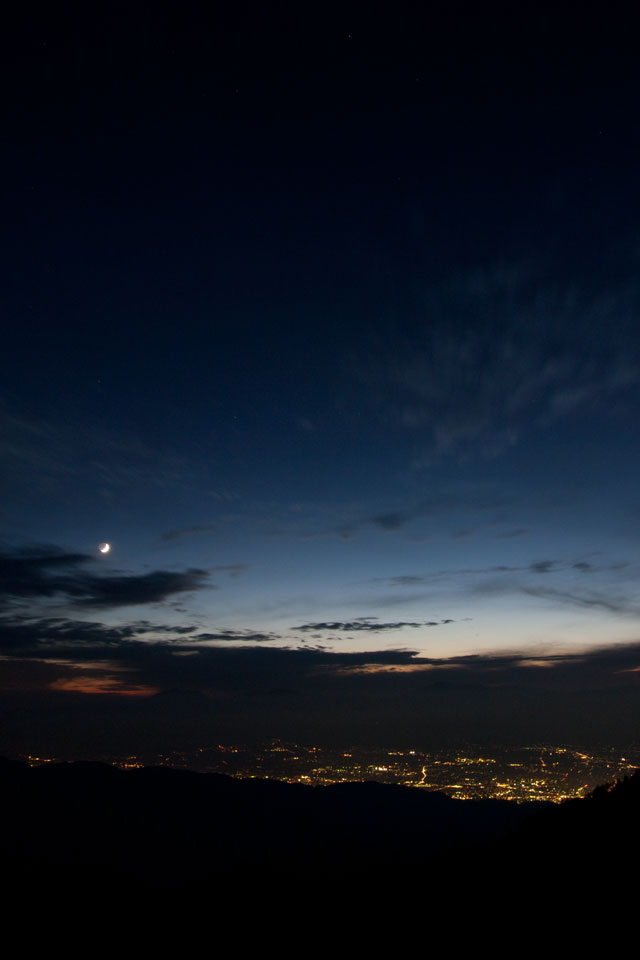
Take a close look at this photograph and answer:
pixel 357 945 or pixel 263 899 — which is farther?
pixel 263 899

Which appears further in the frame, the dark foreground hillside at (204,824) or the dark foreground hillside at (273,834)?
the dark foreground hillside at (204,824)

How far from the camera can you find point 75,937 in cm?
4875

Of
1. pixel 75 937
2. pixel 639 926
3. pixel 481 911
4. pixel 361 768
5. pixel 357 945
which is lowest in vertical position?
pixel 361 768

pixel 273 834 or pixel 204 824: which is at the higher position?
pixel 273 834

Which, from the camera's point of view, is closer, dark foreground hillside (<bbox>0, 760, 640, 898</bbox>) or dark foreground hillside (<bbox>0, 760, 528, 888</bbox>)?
dark foreground hillside (<bbox>0, 760, 640, 898</bbox>)

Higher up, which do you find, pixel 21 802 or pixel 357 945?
pixel 357 945

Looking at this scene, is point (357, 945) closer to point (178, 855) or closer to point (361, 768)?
point (178, 855)

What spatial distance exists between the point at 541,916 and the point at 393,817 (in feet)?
381

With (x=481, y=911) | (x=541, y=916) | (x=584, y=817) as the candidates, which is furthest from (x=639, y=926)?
(x=584, y=817)

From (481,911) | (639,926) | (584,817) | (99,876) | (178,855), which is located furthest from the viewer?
(178,855)

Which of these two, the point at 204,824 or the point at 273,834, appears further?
the point at 204,824

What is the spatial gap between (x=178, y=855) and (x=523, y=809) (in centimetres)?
7517

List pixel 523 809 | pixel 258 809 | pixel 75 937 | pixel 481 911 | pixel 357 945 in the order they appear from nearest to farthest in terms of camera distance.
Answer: pixel 481 911 < pixel 357 945 < pixel 75 937 < pixel 523 809 < pixel 258 809

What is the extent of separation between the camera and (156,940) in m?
45.2
